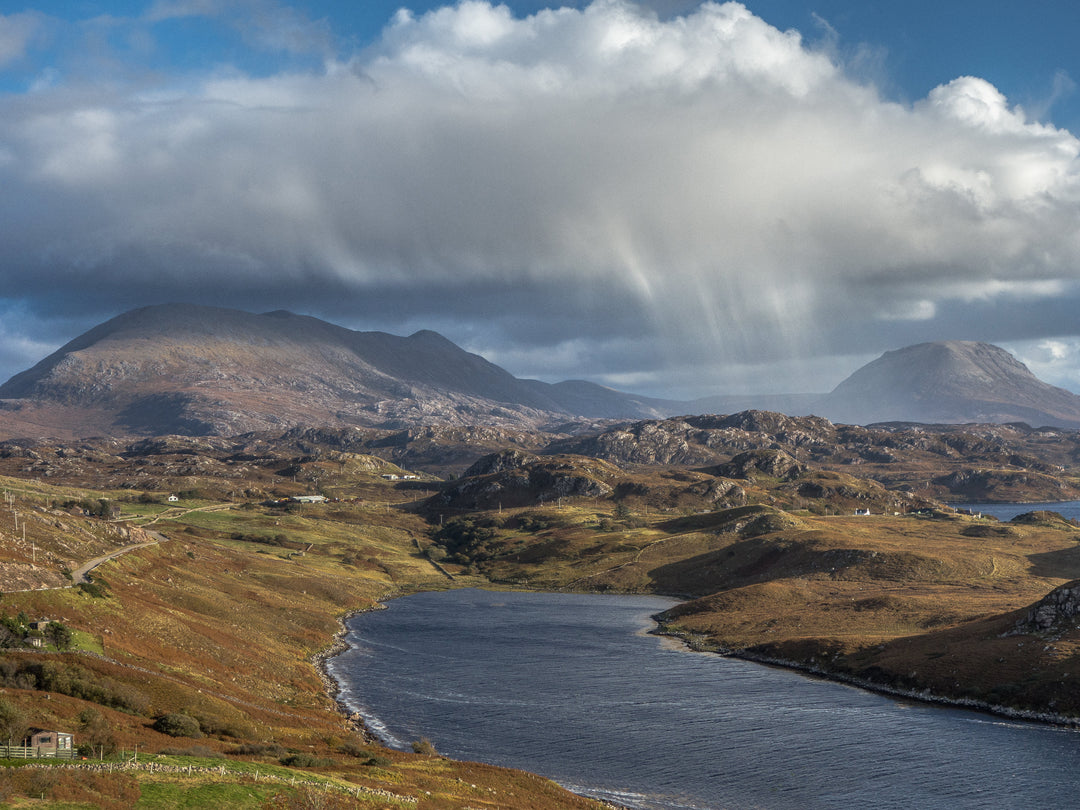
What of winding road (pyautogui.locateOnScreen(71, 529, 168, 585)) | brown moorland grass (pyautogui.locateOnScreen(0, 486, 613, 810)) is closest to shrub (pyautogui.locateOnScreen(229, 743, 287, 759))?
brown moorland grass (pyautogui.locateOnScreen(0, 486, 613, 810))

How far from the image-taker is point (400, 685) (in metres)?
127

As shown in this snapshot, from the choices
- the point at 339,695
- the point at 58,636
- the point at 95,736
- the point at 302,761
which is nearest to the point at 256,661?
the point at 339,695

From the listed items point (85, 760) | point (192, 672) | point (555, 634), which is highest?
point (85, 760)

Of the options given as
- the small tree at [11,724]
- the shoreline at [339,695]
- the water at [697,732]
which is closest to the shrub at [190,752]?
the small tree at [11,724]

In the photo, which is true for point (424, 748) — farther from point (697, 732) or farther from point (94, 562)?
point (94, 562)

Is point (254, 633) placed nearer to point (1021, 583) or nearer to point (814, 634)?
point (814, 634)

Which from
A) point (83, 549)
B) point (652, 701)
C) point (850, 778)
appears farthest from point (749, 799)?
point (83, 549)

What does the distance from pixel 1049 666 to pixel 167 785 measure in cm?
11670

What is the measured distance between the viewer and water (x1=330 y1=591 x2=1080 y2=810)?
82.8m

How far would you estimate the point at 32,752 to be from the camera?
52594 millimetres

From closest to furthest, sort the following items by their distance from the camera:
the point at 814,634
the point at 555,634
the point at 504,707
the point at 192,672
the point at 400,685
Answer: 1. the point at 192,672
2. the point at 504,707
3. the point at 400,685
4. the point at 814,634
5. the point at 555,634

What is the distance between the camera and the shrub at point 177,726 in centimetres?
7050

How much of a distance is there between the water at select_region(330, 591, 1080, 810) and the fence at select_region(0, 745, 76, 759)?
1826 inches

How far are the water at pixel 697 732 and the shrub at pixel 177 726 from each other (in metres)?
28.8
